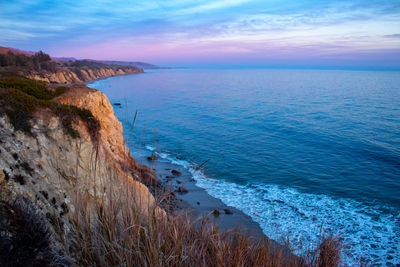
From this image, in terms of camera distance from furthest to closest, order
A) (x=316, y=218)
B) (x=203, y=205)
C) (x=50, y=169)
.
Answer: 1. (x=203, y=205)
2. (x=316, y=218)
3. (x=50, y=169)

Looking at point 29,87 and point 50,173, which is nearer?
point 50,173

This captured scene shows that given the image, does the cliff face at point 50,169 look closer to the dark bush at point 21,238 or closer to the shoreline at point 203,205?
the dark bush at point 21,238

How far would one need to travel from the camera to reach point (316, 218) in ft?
35.3

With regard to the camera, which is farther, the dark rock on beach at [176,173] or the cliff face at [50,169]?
the dark rock on beach at [176,173]

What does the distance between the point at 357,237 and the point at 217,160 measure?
394 inches

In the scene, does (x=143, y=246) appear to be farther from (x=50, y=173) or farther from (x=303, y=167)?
(x=303, y=167)

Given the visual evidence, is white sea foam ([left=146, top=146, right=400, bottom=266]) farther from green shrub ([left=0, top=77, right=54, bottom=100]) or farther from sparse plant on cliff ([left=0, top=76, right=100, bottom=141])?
green shrub ([left=0, top=77, right=54, bottom=100])

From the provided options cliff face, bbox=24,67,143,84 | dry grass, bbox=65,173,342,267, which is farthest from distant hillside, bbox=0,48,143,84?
dry grass, bbox=65,173,342,267

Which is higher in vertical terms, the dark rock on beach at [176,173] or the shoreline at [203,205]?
the dark rock on beach at [176,173]

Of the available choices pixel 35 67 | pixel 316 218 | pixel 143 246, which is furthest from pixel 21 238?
pixel 35 67

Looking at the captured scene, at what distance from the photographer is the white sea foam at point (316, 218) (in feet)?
28.9

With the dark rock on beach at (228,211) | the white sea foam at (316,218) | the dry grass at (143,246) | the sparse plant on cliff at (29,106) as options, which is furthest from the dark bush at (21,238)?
the dark rock on beach at (228,211)

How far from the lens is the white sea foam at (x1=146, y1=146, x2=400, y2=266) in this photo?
8797 mm

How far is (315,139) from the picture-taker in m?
23.1
